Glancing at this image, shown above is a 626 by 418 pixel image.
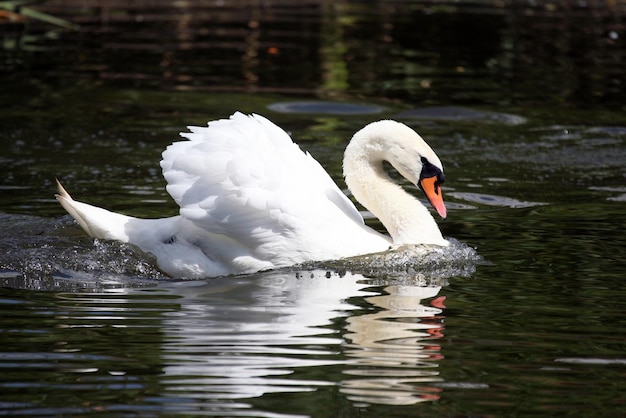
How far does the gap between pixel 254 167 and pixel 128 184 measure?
285 cm

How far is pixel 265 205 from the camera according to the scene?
6.70m

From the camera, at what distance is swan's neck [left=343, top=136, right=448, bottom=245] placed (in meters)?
7.10

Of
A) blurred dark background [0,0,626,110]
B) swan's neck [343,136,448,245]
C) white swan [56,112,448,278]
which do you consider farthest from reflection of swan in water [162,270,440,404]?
blurred dark background [0,0,626,110]

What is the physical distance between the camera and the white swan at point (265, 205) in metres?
6.72

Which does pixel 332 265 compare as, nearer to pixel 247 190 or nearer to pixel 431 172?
pixel 247 190

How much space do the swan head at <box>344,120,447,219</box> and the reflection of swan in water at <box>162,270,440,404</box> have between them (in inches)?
31.8

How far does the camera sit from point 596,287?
6.47m

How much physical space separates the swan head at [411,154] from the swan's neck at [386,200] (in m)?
0.06

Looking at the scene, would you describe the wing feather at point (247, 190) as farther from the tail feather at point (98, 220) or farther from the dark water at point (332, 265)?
the tail feather at point (98, 220)

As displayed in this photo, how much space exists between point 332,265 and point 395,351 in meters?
1.68

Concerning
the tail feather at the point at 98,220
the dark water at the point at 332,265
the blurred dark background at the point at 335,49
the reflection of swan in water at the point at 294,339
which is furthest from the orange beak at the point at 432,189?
the blurred dark background at the point at 335,49

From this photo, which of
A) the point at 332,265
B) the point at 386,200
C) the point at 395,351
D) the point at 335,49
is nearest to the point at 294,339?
the point at 395,351

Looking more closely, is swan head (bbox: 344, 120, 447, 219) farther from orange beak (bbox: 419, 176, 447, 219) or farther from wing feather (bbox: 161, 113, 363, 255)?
wing feather (bbox: 161, 113, 363, 255)

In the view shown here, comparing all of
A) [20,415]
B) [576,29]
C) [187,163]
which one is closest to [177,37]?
[576,29]
